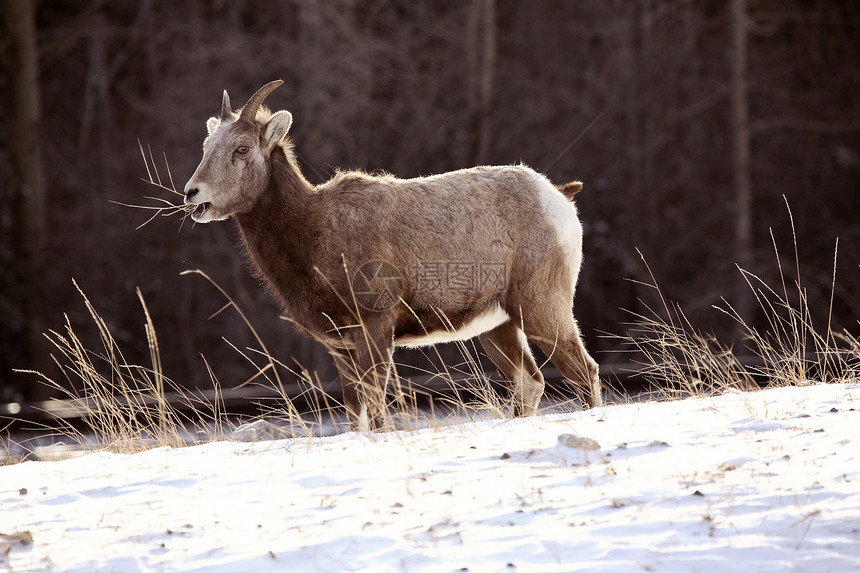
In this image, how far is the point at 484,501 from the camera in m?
3.24

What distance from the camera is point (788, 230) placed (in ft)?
52.6

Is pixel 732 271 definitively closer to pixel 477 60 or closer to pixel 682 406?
pixel 477 60

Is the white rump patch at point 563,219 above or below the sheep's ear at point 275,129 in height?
below

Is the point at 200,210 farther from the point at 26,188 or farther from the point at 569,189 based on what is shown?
the point at 26,188

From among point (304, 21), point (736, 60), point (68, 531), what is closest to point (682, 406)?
point (68, 531)

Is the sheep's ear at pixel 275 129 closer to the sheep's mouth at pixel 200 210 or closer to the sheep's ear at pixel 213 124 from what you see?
the sheep's ear at pixel 213 124

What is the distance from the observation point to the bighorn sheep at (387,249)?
5.20 m

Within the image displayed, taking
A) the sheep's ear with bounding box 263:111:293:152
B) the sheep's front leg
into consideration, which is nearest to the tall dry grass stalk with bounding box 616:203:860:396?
the sheep's front leg

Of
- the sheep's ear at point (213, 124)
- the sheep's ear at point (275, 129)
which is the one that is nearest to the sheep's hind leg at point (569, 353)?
the sheep's ear at point (275, 129)

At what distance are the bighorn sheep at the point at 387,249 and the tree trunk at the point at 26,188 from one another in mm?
9452

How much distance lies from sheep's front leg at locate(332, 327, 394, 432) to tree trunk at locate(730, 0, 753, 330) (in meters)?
11.2

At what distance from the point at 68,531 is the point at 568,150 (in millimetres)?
13472

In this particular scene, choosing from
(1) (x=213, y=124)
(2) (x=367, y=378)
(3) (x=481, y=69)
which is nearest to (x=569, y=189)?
(2) (x=367, y=378)

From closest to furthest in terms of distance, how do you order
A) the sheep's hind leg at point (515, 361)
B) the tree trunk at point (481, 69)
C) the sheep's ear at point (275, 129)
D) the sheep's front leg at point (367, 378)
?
the sheep's front leg at point (367, 378)
the sheep's ear at point (275, 129)
the sheep's hind leg at point (515, 361)
the tree trunk at point (481, 69)
